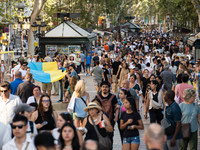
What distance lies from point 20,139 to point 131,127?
214cm

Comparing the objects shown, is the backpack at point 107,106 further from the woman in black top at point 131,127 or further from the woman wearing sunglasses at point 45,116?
the woman wearing sunglasses at point 45,116

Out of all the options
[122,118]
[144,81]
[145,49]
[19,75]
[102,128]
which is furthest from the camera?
[145,49]

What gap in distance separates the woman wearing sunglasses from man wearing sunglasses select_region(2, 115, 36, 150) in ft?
4.01

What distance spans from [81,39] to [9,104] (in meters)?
19.9

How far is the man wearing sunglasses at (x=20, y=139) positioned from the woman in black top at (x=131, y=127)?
6.77ft

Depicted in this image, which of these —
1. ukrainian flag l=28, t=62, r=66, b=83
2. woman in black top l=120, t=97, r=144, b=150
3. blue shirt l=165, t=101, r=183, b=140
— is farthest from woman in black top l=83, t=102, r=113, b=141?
ukrainian flag l=28, t=62, r=66, b=83

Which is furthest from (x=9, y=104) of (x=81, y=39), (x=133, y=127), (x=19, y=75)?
(x=81, y=39)

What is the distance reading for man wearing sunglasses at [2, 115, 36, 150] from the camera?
15.2ft

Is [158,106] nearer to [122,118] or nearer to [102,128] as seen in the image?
[122,118]

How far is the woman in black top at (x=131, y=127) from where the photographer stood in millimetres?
6293

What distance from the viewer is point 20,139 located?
4688mm

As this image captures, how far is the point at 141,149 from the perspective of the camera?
319 inches

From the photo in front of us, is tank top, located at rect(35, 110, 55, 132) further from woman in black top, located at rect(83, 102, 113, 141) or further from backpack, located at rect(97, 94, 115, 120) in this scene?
backpack, located at rect(97, 94, 115, 120)

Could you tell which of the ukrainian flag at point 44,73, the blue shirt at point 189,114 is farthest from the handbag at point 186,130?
the ukrainian flag at point 44,73
